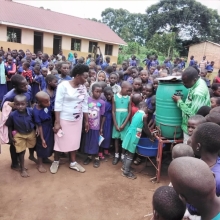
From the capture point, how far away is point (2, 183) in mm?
3250

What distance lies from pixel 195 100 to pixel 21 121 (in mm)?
2383

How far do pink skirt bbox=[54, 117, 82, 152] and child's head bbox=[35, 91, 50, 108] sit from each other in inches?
13.7

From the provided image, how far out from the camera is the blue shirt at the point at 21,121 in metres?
3.26

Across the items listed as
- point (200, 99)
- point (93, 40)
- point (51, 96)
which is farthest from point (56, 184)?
point (93, 40)

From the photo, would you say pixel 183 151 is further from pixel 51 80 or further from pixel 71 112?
pixel 51 80

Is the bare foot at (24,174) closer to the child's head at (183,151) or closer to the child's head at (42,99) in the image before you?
the child's head at (42,99)

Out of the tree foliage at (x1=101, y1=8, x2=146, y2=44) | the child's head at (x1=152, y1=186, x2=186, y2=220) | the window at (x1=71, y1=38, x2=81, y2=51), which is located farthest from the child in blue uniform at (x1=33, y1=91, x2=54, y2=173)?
the tree foliage at (x1=101, y1=8, x2=146, y2=44)

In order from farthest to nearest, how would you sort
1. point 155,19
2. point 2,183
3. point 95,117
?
point 155,19 → point 95,117 → point 2,183

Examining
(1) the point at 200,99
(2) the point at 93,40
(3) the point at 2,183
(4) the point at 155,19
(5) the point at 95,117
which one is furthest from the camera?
(4) the point at 155,19

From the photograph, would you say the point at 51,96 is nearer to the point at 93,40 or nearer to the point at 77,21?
the point at 93,40

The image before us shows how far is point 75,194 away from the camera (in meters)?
3.12

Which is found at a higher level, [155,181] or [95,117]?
[95,117]

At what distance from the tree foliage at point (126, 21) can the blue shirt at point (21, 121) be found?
4374cm

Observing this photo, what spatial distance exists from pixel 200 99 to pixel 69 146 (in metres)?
2.05
